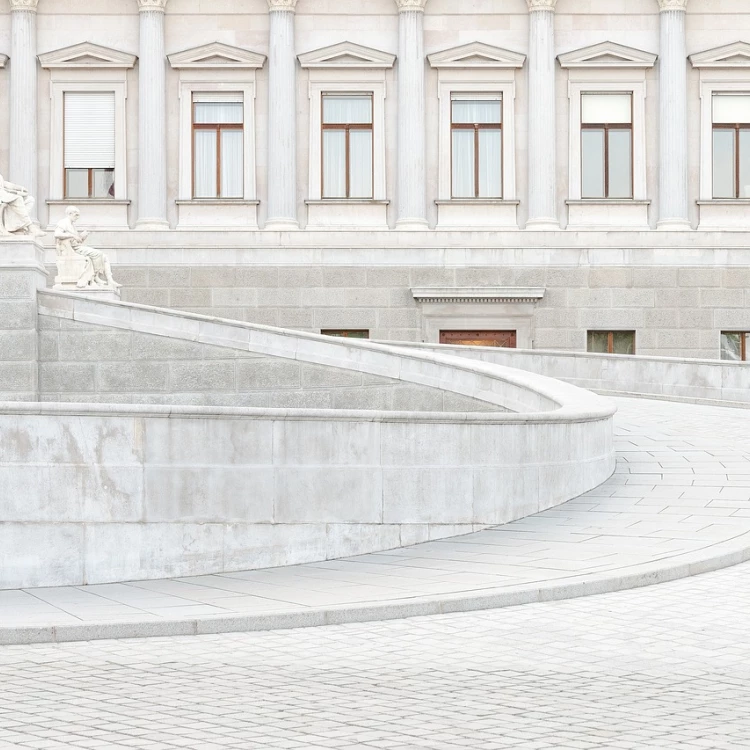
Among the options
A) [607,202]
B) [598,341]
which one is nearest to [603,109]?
[607,202]

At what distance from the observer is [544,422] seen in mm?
14922

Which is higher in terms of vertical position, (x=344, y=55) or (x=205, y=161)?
(x=344, y=55)

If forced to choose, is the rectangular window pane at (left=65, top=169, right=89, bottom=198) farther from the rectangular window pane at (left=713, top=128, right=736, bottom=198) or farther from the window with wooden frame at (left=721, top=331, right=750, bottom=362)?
the window with wooden frame at (left=721, top=331, right=750, bottom=362)

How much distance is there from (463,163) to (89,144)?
10.3 m

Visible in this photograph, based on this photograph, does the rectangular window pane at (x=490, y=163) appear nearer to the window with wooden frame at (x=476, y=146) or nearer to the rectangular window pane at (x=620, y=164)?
the window with wooden frame at (x=476, y=146)

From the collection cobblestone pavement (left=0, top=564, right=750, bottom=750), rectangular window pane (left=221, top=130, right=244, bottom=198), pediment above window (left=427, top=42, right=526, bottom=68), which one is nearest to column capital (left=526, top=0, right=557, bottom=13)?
pediment above window (left=427, top=42, right=526, bottom=68)

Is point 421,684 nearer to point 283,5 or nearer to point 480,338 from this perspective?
point 480,338

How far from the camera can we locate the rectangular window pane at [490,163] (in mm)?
38219

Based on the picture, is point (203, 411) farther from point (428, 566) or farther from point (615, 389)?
point (615, 389)

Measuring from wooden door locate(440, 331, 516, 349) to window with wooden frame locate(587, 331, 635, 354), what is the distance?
7.13 ft

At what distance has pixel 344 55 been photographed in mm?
38031

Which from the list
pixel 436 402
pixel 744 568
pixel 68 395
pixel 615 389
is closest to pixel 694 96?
pixel 615 389

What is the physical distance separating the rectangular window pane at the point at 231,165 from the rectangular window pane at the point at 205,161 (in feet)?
0.81

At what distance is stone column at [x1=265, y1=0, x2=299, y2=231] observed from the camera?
3753 cm
